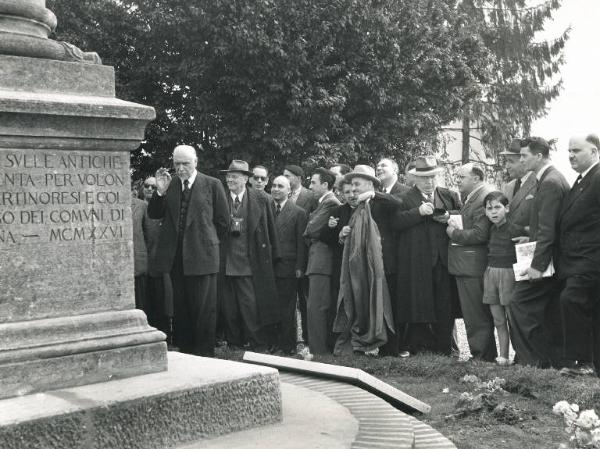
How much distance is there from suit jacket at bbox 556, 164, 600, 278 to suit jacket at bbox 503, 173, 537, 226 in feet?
2.13

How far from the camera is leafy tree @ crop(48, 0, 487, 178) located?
19.1 metres

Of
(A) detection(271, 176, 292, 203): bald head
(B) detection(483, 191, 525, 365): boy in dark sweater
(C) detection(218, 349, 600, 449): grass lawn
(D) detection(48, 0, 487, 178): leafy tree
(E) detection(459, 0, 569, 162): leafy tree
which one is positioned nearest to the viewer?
(C) detection(218, 349, 600, 449): grass lawn

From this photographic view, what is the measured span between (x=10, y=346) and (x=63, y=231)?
664 mm

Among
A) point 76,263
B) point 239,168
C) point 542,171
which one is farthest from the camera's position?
point 239,168

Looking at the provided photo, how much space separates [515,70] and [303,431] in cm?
3042

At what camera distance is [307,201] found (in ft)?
32.7

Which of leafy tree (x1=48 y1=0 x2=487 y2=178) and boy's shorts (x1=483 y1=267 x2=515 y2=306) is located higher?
leafy tree (x1=48 y1=0 x2=487 y2=178)

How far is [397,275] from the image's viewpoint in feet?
27.6

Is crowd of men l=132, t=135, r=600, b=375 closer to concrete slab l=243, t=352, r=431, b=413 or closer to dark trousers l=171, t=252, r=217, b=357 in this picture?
dark trousers l=171, t=252, r=217, b=357

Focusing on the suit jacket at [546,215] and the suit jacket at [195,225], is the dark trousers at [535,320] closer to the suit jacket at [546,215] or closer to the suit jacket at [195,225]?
the suit jacket at [546,215]

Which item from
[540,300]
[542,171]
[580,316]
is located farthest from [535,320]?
[542,171]

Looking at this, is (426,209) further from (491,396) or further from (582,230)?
(491,396)

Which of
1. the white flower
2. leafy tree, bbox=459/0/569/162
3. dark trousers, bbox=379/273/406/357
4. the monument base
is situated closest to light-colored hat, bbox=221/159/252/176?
dark trousers, bbox=379/273/406/357

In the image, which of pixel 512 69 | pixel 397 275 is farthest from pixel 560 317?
pixel 512 69
